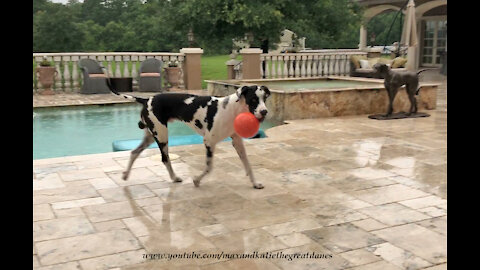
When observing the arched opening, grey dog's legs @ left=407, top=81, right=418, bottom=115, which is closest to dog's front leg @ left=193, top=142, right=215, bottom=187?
grey dog's legs @ left=407, top=81, right=418, bottom=115

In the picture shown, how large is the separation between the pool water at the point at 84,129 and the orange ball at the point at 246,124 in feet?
13.4

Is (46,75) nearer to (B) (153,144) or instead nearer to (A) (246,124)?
(B) (153,144)

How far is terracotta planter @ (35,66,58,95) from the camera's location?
12883 millimetres

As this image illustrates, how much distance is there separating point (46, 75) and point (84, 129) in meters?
4.57

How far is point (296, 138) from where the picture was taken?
7262mm

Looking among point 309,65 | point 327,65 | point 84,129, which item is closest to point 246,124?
point 84,129

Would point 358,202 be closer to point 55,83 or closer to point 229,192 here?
point 229,192

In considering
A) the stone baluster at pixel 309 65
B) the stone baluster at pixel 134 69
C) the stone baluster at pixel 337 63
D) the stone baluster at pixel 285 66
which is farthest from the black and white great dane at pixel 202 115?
the stone baluster at pixel 337 63

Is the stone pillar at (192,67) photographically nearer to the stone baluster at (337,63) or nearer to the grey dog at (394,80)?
the stone baluster at (337,63)

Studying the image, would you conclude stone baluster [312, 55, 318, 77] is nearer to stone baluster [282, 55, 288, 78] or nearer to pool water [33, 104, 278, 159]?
stone baluster [282, 55, 288, 78]

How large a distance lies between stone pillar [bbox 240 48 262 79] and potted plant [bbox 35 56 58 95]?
552cm

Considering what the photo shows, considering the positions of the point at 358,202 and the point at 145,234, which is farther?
the point at 358,202

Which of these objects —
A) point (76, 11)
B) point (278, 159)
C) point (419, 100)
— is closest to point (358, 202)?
point (278, 159)
